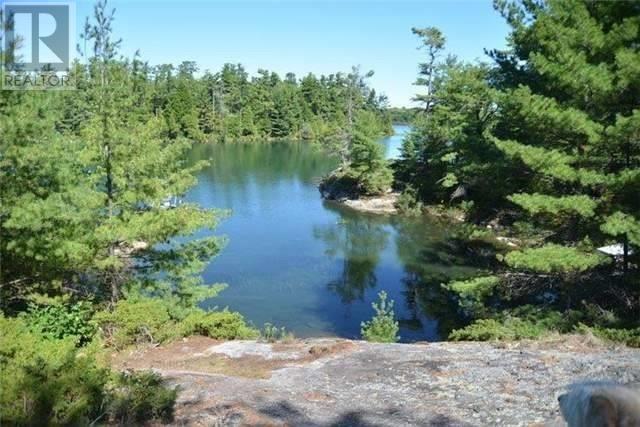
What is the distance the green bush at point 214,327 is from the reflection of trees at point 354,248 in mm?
7746

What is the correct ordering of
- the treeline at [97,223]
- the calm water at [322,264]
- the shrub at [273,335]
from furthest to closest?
the calm water at [322,264]
the shrub at [273,335]
the treeline at [97,223]

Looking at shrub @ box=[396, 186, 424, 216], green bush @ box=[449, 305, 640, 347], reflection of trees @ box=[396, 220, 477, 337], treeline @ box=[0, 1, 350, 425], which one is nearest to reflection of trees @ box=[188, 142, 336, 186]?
shrub @ box=[396, 186, 424, 216]

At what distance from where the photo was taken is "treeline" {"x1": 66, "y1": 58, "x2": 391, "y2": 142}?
74.4m

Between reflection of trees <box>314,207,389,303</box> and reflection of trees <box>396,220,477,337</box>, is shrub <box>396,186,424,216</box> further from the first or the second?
reflection of trees <box>314,207,389,303</box>

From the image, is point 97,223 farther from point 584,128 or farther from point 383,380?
point 584,128

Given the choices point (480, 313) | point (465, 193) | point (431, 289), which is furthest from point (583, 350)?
point (465, 193)

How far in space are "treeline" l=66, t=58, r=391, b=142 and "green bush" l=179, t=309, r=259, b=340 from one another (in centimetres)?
5837

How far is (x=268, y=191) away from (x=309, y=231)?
12323mm

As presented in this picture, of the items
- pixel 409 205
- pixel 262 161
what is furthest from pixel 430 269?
pixel 262 161

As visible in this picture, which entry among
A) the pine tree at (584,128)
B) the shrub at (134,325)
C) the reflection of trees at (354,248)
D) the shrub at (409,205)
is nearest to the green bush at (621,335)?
the pine tree at (584,128)

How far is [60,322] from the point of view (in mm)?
10219

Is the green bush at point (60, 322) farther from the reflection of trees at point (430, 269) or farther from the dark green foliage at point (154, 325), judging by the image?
the reflection of trees at point (430, 269)

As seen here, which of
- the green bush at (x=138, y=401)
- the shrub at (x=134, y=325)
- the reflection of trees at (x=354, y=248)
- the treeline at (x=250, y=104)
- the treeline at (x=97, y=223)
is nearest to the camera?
the green bush at (x=138, y=401)

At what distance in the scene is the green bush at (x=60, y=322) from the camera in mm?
10023
